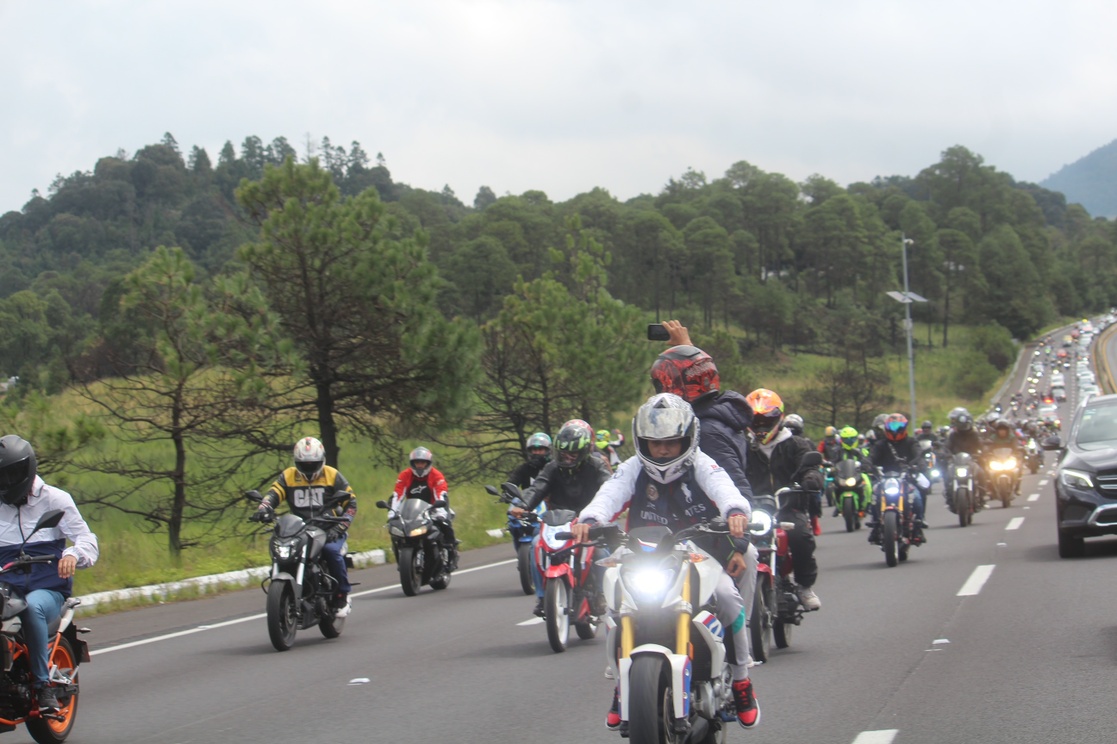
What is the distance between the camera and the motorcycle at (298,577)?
10727mm

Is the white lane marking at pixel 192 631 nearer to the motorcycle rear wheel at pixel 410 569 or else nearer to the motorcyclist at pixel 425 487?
the motorcycle rear wheel at pixel 410 569

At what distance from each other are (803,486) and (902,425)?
7.30m

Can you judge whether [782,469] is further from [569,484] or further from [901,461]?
[901,461]

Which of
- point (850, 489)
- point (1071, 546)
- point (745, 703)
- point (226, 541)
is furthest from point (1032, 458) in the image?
point (745, 703)

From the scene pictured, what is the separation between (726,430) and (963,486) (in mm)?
16324

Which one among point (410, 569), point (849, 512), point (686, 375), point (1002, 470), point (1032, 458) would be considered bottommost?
point (1032, 458)

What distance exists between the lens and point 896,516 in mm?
15422

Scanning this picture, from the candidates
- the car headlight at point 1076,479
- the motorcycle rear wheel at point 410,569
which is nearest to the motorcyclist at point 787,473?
the car headlight at point 1076,479

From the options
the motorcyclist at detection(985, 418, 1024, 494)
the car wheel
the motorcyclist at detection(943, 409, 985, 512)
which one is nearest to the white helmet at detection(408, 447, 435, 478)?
the car wheel

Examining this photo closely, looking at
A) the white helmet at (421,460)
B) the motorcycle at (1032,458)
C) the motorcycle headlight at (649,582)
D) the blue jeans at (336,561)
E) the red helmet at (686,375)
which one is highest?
the red helmet at (686,375)

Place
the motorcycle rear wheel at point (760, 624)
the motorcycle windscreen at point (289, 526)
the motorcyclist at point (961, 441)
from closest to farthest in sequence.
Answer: the motorcycle rear wheel at point (760, 624) → the motorcycle windscreen at point (289, 526) → the motorcyclist at point (961, 441)

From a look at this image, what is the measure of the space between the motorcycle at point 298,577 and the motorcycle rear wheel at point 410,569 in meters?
3.28

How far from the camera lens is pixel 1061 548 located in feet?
50.2

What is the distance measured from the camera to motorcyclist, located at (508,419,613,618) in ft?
38.0
